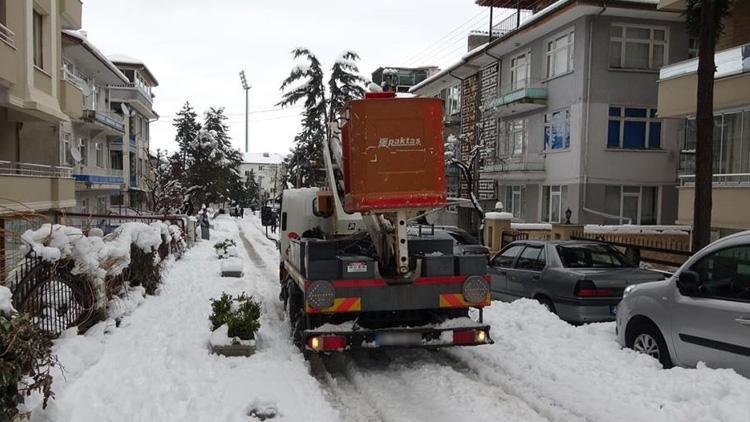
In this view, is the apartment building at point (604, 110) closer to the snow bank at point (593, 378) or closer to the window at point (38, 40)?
the snow bank at point (593, 378)

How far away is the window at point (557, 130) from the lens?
2236 centimetres

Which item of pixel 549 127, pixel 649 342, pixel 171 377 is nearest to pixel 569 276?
pixel 649 342

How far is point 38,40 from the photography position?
1761cm

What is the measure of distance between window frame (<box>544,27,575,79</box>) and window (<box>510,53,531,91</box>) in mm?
1510

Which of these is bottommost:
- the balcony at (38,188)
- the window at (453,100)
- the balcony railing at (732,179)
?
the balcony at (38,188)

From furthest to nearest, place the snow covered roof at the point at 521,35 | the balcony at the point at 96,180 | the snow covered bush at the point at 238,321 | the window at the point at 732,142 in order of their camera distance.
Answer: the balcony at the point at 96,180, the snow covered roof at the point at 521,35, the window at the point at 732,142, the snow covered bush at the point at 238,321

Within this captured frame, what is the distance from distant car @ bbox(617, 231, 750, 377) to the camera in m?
5.56

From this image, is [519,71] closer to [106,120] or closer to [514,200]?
[514,200]

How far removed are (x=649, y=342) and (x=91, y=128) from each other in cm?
3151

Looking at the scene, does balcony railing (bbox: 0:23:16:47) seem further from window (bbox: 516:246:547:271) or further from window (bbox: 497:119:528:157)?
window (bbox: 497:119:528:157)

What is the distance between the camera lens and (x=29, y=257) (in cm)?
653

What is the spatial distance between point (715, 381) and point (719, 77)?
1193 cm

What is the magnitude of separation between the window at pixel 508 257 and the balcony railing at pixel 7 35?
39.6ft

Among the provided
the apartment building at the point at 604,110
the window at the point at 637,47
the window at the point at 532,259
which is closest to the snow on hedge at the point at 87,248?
the window at the point at 532,259
